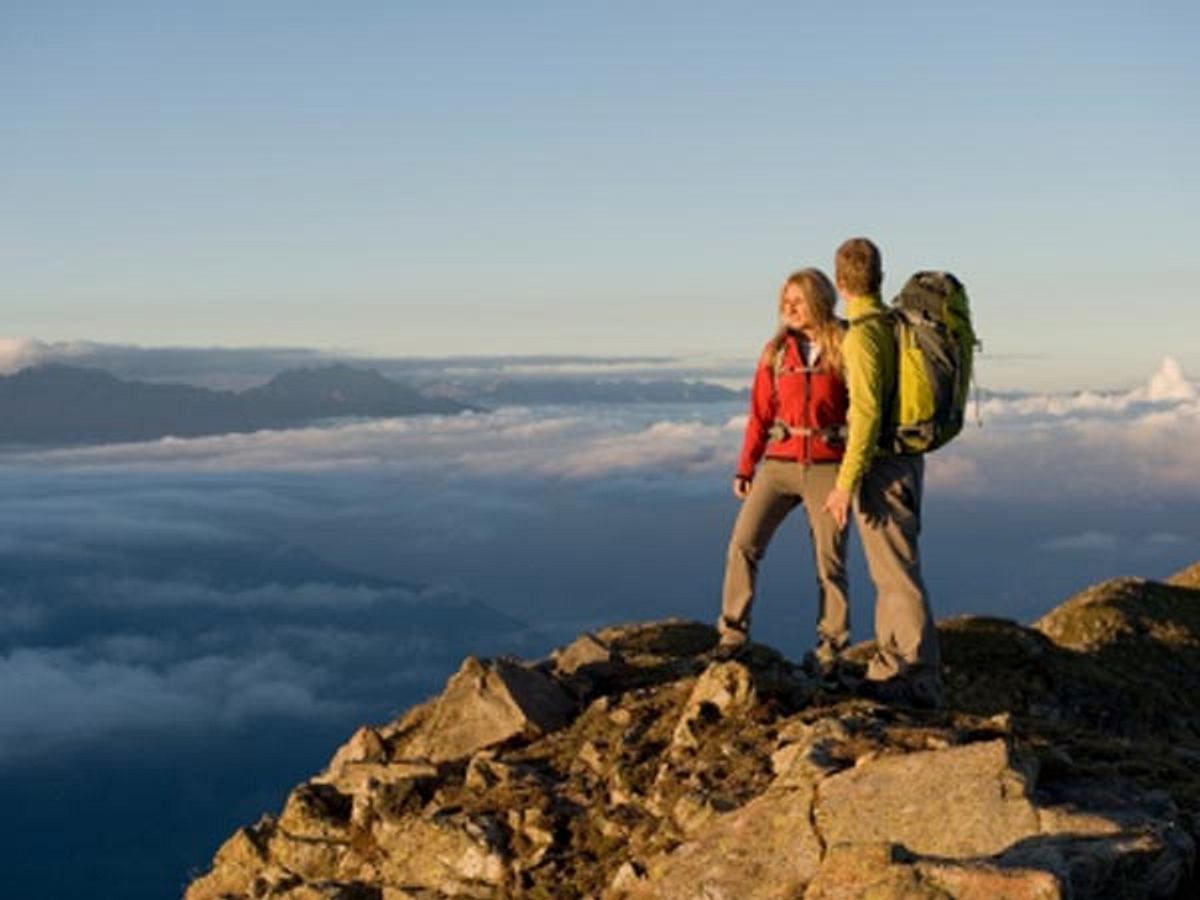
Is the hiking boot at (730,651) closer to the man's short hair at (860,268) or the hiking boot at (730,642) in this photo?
the hiking boot at (730,642)

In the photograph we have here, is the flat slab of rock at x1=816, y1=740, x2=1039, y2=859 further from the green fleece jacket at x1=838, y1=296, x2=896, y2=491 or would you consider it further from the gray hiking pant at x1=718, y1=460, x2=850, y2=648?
the gray hiking pant at x1=718, y1=460, x2=850, y2=648

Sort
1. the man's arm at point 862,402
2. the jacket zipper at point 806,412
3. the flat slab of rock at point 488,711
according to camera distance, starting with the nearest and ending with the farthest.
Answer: the man's arm at point 862,402 → the jacket zipper at point 806,412 → the flat slab of rock at point 488,711

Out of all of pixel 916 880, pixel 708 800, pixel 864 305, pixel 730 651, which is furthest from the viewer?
pixel 730 651

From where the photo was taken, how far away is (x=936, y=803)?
1095 cm

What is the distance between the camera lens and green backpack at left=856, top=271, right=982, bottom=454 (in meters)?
14.2

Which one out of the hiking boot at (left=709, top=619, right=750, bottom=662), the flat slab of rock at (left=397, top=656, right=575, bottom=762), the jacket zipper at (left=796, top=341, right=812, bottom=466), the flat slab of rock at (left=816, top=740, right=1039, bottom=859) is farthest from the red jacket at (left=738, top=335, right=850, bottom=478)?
the flat slab of rock at (left=816, top=740, right=1039, bottom=859)

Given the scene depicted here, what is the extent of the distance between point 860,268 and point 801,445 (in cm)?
209

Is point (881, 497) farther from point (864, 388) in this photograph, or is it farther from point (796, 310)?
point (796, 310)

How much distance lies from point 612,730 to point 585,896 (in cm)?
290

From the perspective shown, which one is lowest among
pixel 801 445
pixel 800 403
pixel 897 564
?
pixel 897 564

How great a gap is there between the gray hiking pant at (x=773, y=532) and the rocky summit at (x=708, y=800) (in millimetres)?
621

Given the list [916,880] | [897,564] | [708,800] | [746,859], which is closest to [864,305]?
[897,564]

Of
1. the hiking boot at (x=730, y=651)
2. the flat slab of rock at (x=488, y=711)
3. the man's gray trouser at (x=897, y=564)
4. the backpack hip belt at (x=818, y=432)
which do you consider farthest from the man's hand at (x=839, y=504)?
the flat slab of rock at (x=488, y=711)

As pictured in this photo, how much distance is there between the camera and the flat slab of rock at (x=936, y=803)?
1068cm
